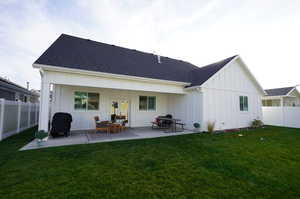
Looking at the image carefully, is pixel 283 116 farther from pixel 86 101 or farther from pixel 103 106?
pixel 86 101

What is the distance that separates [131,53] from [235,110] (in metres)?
9.93

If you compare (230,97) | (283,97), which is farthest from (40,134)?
(283,97)

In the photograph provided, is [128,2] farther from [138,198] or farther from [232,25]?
[138,198]

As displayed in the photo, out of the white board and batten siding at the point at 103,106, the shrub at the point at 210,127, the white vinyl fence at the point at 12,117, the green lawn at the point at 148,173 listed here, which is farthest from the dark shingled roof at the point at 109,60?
the green lawn at the point at 148,173

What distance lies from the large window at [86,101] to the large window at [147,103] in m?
3.55

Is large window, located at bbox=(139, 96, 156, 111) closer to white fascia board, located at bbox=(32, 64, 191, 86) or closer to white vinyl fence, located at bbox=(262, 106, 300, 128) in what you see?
white fascia board, located at bbox=(32, 64, 191, 86)

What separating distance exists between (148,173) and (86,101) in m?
7.69

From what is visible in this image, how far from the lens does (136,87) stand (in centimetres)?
834

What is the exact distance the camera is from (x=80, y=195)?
244cm

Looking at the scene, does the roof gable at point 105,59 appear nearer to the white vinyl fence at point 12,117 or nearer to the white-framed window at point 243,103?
the white vinyl fence at point 12,117

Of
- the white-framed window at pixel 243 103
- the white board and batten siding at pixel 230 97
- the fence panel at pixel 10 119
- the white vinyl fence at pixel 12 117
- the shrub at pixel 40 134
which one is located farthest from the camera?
the white-framed window at pixel 243 103

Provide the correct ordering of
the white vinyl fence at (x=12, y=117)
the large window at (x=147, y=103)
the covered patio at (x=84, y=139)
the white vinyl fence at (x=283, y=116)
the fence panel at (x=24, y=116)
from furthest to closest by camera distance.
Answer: the white vinyl fence at (x=283, y=116)
the large window at (x=147, y=103)
the fence panel at (x=24, y=116)
the white vinyl fence at (x=12, y=117)
the covered patio at (x=84, y=139)

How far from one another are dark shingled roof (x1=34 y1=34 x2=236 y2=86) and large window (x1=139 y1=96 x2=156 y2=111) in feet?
8.44

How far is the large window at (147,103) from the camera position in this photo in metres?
11.2
